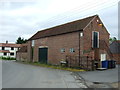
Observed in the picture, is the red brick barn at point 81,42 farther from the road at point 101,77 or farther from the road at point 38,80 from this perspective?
the road at point 38,80

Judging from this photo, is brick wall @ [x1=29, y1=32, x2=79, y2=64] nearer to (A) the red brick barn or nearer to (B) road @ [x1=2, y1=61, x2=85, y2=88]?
(A) the red brick barn

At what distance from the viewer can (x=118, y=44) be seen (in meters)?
41.6

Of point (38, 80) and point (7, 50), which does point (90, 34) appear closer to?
point (38, 80)

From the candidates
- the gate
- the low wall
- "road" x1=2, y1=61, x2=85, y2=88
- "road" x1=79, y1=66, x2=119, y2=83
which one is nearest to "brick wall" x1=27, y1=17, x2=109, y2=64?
the gate

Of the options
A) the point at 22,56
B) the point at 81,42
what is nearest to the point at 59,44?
the point at 81,42

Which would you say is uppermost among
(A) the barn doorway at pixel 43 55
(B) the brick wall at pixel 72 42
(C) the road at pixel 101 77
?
(B) the brick wall at pixel 72 42

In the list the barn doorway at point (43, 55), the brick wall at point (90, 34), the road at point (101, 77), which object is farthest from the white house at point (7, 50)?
the road at point (101, 77)

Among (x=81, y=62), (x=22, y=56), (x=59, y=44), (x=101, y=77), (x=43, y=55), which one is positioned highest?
(x=59, y=44)

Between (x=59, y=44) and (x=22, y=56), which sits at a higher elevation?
(x=59, y=44)

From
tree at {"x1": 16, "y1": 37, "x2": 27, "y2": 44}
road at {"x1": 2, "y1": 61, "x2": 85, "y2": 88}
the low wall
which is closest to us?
road at {"x1": 2, "y1": 61, "x2": 85, "y2": 88}

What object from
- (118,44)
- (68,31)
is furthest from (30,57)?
(118,44)

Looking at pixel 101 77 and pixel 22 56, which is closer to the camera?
pixel 101 77

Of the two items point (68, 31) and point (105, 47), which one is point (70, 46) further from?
point (105, 47)

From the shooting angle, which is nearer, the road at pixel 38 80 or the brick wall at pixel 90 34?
the road at pixel 38 80
